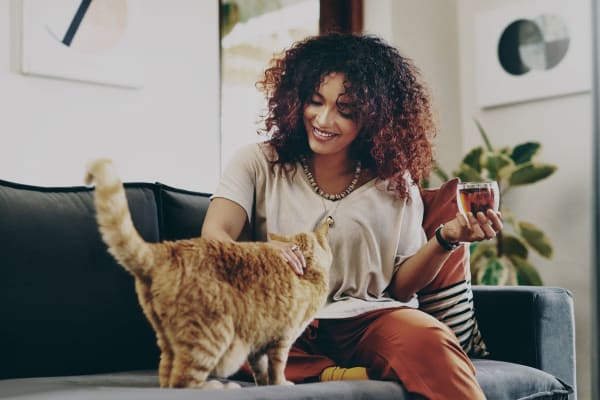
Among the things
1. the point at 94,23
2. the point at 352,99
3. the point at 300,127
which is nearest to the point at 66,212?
the point at 300,127

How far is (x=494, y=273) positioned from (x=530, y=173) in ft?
1.57

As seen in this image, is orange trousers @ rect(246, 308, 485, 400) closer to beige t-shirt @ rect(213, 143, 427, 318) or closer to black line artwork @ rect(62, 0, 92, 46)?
beige t-shirt @ rect(213, 143, 427, 318)

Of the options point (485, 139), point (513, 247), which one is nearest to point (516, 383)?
point (513, 247)

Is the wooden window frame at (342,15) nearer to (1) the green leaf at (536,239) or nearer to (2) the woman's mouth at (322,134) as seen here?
(1) the green leaf at (536,239)

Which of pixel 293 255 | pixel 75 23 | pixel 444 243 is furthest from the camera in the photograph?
pixel 75 23

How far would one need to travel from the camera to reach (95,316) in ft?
5.74

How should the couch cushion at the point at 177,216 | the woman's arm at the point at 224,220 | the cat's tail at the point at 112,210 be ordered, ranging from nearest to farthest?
the cat's tail at the point at 112,210 → the woman's arm at the point at 224,220 → the couch cushion at the point at 177,216

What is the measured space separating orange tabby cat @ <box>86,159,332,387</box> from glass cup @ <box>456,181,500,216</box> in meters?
0.41

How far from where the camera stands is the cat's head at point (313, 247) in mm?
1417

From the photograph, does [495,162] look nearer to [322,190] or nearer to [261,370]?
[322,190]

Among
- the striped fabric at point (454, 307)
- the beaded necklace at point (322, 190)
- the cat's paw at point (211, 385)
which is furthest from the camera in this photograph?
the striped fabric at point (454, 307)

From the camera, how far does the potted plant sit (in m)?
3.25

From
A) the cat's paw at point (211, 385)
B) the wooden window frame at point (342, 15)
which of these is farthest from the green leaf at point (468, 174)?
the cat's paw at point (211, 385)

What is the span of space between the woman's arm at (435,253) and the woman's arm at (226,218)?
0.40 m
